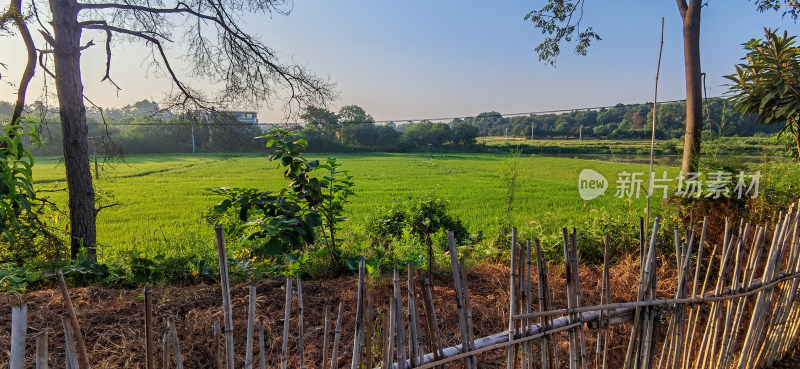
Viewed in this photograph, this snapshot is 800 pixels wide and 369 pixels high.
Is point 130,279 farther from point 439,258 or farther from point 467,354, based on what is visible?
point 467,354

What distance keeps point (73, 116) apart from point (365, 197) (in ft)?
23.3

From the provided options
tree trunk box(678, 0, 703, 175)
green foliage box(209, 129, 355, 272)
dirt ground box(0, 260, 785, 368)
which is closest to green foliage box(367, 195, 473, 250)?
green foliage box(209, 129, 355, 272)

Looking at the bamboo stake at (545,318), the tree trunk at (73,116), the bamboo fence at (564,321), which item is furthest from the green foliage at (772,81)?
the tree trunk at (73,116)

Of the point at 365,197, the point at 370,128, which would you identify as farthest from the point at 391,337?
the point at 370,128

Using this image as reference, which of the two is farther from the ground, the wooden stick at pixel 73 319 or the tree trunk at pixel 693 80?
the tree trunk at pixel 693 80

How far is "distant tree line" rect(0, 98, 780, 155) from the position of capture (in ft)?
17.6

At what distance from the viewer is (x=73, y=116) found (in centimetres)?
397

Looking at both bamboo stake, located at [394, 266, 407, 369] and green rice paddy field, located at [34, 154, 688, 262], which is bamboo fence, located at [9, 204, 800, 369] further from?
green rice paddy field, located at [34, 154, 688, 262]

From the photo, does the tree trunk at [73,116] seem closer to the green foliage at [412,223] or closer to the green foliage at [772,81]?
the green foliage at [412,223]

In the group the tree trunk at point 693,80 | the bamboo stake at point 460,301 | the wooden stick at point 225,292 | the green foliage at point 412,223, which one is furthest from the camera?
the green foliage at point 412,223

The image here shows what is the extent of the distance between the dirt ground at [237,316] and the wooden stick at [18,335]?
1294mm

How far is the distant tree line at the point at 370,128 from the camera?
17.6 feet

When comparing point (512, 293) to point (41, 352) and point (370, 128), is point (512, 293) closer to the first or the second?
point (41, 352)

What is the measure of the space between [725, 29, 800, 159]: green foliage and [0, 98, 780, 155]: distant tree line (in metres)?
0.30
